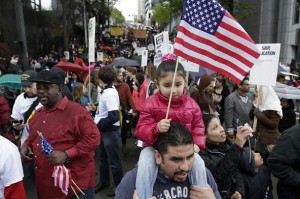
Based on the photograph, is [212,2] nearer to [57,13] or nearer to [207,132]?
[207,132]

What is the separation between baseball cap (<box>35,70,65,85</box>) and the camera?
310cm

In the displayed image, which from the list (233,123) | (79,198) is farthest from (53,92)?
(233,123)

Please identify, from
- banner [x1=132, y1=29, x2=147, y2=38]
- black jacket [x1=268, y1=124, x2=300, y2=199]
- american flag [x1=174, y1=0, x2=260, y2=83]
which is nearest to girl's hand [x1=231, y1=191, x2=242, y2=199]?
black jacket [x1=268, y1=124, x2=300, y2=199]

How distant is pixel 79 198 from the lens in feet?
10.8

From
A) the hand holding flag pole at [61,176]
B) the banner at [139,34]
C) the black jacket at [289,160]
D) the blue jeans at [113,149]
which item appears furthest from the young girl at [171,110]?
the banner at [139,34]

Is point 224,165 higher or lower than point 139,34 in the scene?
lower

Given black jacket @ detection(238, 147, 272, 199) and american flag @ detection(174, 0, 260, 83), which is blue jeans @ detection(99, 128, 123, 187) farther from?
american flag @ detection(174, 0, 260, 83)

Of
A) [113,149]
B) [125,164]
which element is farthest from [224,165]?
[125,164]

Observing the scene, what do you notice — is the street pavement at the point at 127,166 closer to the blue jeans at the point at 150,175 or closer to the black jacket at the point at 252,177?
the black jacket at the point at 252,177

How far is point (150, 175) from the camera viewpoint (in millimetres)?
2016

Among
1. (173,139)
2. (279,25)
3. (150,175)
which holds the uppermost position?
(279,25)

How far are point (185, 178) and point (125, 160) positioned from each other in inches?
199

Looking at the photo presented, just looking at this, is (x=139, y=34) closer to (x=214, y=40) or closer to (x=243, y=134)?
(x=214, y=40)

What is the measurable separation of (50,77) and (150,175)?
166 cm
